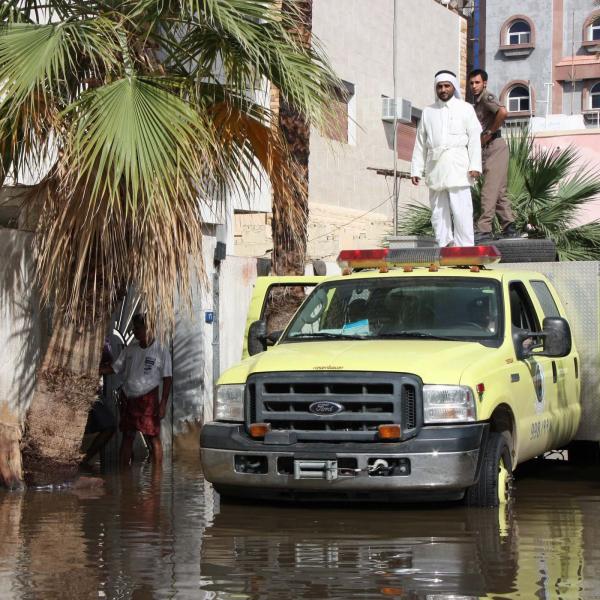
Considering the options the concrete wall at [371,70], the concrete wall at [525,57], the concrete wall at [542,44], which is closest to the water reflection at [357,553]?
the concrete wall at [371,70]

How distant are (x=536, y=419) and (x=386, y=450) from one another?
197cm

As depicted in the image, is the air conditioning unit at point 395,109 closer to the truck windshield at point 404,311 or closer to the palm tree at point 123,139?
the palm tree at point 123,139

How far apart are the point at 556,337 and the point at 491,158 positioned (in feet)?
16.7

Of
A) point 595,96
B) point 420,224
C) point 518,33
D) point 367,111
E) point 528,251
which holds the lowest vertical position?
point 528,251

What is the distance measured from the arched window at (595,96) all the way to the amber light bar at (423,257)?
49771 millimetres

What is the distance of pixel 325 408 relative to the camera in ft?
33.0

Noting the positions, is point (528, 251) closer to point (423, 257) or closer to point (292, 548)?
point (423, 257)

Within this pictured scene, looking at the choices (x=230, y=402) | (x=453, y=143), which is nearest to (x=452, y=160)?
(x=453, y=143)

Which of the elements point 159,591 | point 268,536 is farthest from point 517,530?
point 159,591

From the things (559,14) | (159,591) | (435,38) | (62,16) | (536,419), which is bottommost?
(159,591)

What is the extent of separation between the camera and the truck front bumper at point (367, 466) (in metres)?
9.77

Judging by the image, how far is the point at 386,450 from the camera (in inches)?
386

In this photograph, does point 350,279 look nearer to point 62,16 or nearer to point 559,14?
point 62,16

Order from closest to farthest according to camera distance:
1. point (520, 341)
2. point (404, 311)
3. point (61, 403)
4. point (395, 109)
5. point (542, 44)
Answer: point (520, 341) → point (404, 311) → point (61, 403) → point (395, 109) → point (542, 44)
